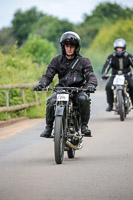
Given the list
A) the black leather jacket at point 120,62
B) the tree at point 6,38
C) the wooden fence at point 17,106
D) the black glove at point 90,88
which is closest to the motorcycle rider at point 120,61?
the black leather jacket at point 120,62

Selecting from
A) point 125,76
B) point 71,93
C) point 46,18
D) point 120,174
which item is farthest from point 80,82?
point 46,18

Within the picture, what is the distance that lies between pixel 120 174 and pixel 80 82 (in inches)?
81.1

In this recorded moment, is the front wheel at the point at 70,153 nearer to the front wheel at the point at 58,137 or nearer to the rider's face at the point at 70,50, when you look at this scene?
the front wheel at the point at 58,137

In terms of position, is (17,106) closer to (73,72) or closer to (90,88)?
(73,72)

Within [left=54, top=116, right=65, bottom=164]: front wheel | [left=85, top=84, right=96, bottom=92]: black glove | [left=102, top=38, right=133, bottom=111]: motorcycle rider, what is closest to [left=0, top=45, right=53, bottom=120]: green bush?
[left=102, top=38, right=133, bottom=111]: motorcycle rider

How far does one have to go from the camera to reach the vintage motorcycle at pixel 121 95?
50.0 feet

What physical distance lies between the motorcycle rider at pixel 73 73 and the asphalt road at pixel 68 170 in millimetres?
606

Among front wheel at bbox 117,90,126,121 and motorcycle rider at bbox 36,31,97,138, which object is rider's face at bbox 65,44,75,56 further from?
front wheel at bbox 117,90,126,121

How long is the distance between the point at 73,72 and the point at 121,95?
261 inches

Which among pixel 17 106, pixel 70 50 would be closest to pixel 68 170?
pixel 70 50

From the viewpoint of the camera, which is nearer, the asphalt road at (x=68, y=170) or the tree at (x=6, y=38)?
the asphalt road at (x=68, y=170)

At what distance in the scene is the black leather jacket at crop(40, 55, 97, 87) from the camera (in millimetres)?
8727

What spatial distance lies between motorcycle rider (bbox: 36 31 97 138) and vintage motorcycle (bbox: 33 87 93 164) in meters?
0.12

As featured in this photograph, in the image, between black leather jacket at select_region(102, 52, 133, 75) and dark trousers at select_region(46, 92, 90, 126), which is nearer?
dark trousers at select_region(46, 92, 90, 126)
